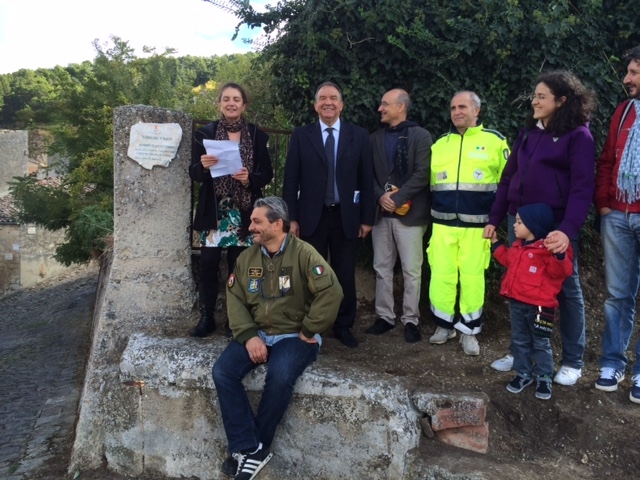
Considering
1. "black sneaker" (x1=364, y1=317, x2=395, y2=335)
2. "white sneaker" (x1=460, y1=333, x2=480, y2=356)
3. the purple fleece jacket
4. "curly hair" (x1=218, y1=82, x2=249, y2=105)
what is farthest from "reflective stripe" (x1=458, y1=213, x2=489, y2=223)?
"curly hair" (x1=218, y1=82, x2=249, y2=105)

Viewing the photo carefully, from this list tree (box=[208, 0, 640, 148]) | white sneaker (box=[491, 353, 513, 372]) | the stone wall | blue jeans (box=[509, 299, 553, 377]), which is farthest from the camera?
tree (box=[208, 0, 640, 148])

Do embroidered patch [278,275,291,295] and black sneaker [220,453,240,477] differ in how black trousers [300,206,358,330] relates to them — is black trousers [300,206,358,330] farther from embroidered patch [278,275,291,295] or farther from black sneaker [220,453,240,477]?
black sneaker [220,453,240,477]

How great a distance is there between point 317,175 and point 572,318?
6.65 feet

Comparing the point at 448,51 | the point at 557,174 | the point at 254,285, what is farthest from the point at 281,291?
the point at 448,51

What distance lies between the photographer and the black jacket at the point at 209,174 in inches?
161

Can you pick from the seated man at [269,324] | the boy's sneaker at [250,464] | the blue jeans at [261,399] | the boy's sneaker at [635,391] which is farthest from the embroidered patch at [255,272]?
the boy's sneaker at [635,391]

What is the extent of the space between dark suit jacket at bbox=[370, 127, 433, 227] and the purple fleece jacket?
29.3 inches

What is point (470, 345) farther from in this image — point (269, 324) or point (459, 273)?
point (269, 324)

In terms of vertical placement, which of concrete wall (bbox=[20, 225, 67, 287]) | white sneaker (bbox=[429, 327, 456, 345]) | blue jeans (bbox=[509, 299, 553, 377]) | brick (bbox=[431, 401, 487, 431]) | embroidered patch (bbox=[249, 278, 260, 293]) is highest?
embroidered patch (bbox=[249, 278, 260, 293])

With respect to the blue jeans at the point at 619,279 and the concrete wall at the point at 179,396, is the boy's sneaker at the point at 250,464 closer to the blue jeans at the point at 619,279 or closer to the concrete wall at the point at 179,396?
the concrete wall at the point at 179,396

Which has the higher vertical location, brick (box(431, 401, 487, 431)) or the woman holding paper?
the woman holding paper

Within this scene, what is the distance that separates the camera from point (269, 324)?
3.46 metres

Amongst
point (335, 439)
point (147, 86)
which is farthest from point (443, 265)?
point (147, 86)

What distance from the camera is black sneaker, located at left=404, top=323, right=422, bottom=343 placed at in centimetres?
436
